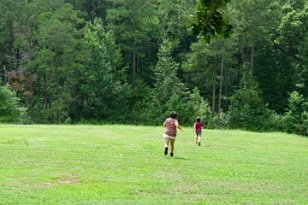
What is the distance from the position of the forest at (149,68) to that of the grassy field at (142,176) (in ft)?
98.3

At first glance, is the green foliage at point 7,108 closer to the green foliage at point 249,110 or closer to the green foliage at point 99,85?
the green foliage at point 99,85

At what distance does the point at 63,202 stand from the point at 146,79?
5270cm

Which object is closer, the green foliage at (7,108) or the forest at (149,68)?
the green foliage at (7,108)

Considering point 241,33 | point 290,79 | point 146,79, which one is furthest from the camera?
point 146,79

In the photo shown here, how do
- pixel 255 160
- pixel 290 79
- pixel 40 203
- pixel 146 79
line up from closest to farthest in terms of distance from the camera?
pixel 40 203 → pixel 255 160 → pixel 290 79 → pixel 146 79

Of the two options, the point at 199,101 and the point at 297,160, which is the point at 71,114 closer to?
the point at 199,101

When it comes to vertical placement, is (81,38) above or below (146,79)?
above

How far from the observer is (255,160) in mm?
18703

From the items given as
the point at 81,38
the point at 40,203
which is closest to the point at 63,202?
the point at 40,203

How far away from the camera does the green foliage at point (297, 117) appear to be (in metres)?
45.4

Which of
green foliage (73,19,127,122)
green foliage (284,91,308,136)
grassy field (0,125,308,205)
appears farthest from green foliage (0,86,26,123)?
green foliage (284,91,308,136)

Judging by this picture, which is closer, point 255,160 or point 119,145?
point 255,160

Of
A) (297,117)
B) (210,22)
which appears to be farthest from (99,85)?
(210,22)

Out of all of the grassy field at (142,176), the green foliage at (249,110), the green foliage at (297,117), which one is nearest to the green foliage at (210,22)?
the grassy field at (142,176)
